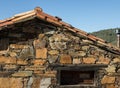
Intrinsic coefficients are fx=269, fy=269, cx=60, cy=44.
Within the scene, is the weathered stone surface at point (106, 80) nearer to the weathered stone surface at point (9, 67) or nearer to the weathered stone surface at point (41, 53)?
the weathered stone surface at point (41, 53)

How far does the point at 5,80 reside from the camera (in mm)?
7414

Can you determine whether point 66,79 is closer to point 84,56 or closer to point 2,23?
point 84,56

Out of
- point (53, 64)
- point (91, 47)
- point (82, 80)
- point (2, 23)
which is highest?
point (2, 23)

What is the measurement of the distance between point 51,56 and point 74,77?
3.16 feet

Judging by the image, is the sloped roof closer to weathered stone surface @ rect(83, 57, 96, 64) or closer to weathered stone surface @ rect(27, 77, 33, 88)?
weathered stone surface @ rect(83, 57, 96, 64)

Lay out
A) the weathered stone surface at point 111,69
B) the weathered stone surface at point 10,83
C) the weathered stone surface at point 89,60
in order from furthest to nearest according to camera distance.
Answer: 1. the weathered stone surface at point 111,69
2. the weathered stone surface at point 89,60
3. the weathered stone surface at point 10,83

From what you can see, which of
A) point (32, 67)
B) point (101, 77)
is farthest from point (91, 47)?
point (32, 67)

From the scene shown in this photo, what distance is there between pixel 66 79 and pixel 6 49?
194 cm

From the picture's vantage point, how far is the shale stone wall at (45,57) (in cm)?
744

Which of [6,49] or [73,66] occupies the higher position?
[6,49]

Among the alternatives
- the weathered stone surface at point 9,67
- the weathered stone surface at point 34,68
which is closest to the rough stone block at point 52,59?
the weathered stone surface at point 34,68

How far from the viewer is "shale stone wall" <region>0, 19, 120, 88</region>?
7.44 m

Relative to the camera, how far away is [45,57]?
758cm

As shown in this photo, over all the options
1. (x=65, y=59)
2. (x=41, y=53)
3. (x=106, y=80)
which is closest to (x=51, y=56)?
(x=41, y=53)
